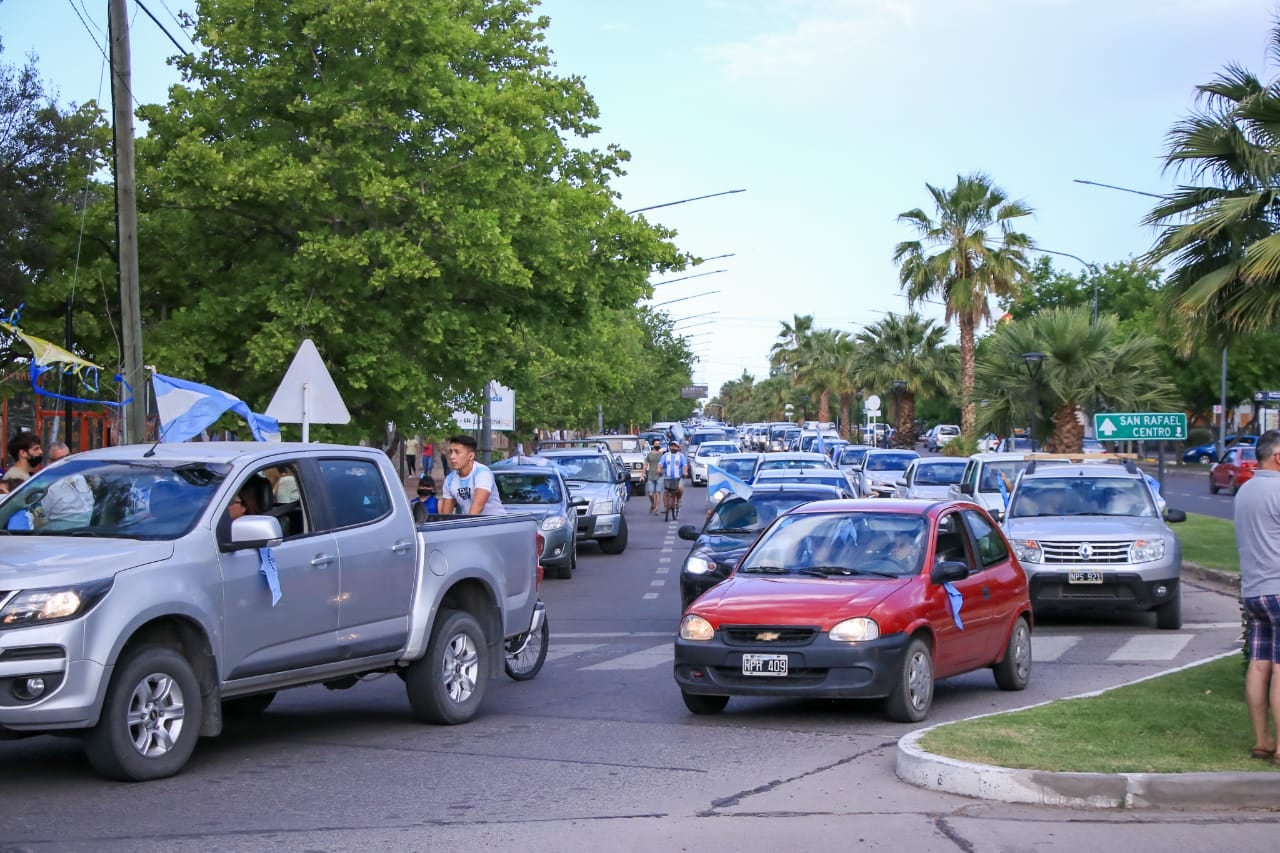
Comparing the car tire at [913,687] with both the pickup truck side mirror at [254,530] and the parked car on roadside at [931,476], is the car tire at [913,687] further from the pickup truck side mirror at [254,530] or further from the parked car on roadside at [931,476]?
the parked car on roadside at [931,476]

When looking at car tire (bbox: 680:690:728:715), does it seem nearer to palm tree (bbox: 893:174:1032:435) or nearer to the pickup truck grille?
the pickup truck grille

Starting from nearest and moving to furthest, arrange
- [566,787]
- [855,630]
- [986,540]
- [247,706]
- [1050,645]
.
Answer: [566,787] < [855,630] < [247,706] < [986,540] < [1050,645]

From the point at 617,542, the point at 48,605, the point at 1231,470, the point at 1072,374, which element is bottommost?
the point at 617,542

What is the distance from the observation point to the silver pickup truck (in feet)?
25.8

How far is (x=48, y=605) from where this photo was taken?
7828 mm

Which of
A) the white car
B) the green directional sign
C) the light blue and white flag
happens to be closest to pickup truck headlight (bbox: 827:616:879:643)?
the light blue and white flag

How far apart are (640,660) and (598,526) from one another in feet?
43.5

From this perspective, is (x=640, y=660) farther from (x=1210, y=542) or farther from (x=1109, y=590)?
(x=1210, y=542)

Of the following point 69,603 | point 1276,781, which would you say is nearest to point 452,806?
point 69,603

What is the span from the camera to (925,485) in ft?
95.6

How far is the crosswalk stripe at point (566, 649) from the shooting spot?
48.4 feet

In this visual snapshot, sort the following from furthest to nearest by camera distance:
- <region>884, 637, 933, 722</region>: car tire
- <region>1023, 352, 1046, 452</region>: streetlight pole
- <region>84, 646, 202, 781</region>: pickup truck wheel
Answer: <region>1023, 352, 1046, 452</region>: streetlight pole < <region>884, 637, 933, 722</region>: car tire < <region>84, 646, 202, 781</region>: pickup truck wheel

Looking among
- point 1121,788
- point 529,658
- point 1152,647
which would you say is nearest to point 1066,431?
point 1152,647

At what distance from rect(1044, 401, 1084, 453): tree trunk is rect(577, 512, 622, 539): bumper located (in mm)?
11064
